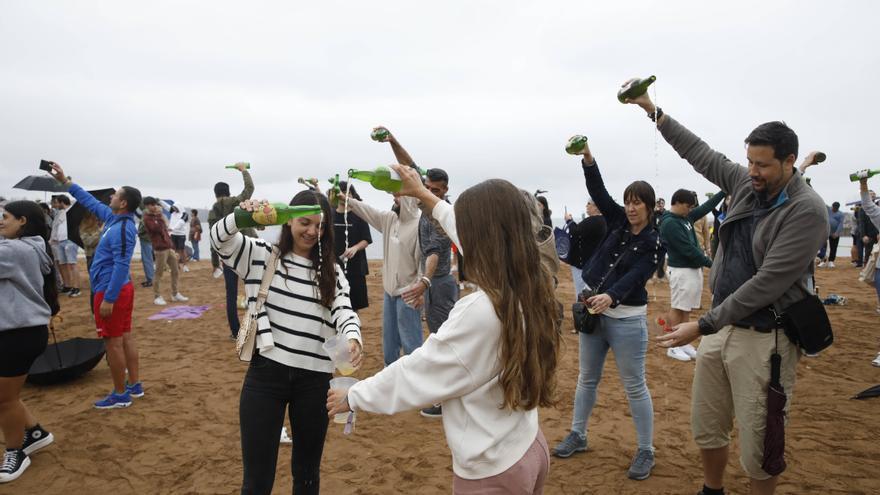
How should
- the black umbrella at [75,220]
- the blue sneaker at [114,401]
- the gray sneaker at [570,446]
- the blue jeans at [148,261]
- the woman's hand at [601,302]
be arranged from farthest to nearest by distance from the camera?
1. the blue jeans at [148,261]
2. the black umbrella at [75,220]
3. the blue sneaker at [114,401]
4. the gray sneaker at [570,446]
5. the woman's hand at [601,302]

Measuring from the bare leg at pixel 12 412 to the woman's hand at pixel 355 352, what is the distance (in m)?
3.10

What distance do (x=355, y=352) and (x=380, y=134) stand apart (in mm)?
1874

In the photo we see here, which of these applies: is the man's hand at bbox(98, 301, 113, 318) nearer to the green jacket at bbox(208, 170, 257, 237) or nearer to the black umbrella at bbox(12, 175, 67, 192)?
the green jacket at bbox(208, 170, 257, 237)

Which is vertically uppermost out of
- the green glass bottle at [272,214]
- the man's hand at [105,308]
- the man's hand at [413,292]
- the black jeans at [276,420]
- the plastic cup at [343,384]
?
the green glass bottle at [272,214]

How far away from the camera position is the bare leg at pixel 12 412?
358cm

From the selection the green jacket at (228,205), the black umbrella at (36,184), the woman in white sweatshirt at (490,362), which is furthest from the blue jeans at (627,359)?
the black umbrella at (36,184)

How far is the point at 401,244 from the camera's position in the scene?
4.59 meters

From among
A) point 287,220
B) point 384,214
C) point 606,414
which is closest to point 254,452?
point 287,220

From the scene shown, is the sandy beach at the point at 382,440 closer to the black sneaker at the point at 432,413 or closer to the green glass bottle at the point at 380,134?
the black sneaker at the point at 432,413

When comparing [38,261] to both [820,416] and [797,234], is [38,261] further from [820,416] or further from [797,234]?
[820,416]

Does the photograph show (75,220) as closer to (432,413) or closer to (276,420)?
(432,413)

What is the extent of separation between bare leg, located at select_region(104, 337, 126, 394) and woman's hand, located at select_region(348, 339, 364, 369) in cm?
368

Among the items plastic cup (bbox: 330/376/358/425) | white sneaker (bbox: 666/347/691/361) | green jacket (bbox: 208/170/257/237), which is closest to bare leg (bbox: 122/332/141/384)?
green jacket (bbox: 208/170/257/237)

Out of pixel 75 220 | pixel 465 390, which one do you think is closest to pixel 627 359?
pixel 465 390
